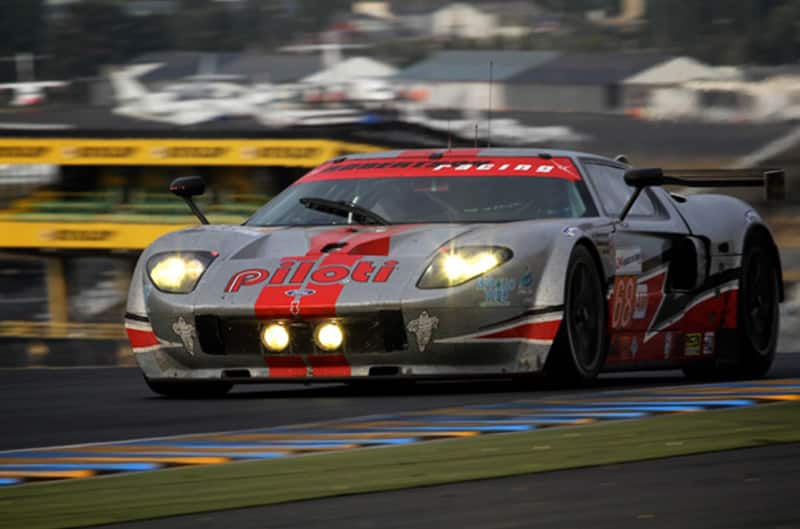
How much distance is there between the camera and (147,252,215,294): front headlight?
8.45m

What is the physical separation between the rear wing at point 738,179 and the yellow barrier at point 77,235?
4780 centimetres

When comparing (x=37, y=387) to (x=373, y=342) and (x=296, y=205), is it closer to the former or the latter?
(x=296, y=205)

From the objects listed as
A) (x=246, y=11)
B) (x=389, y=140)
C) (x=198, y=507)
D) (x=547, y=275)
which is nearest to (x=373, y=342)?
(x=547, y=275)

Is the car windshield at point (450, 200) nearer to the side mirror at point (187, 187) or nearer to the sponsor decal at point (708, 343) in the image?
the side mirror at point (187, 187)

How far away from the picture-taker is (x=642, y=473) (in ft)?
17.6

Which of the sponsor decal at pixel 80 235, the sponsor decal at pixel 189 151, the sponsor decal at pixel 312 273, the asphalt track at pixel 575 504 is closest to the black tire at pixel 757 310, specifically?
the sponsor decal at pixel 312 273

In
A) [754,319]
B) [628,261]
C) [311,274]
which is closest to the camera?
[311,274]

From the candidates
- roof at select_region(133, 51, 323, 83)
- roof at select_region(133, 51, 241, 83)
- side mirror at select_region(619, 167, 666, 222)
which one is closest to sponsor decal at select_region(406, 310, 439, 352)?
side mirror at select_region(619, 167, 666, 222)

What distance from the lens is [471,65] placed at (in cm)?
11788

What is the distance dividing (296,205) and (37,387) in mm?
1635

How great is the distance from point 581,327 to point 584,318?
0.17ft

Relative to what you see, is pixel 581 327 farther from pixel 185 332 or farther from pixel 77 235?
pixel 77 235

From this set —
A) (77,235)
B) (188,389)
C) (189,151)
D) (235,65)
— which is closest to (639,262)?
(188,389)

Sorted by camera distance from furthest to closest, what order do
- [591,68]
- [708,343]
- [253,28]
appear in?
[253,28] → [591,68] → [708,343]
